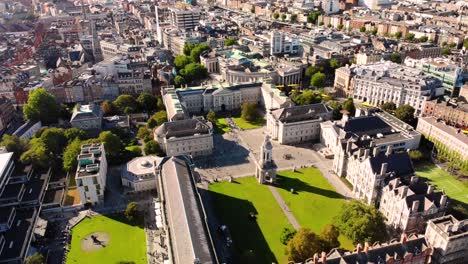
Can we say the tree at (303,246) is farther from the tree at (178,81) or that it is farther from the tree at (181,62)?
the tree at (181,62)

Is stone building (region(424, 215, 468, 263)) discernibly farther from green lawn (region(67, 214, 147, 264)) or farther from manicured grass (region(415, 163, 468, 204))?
green lawn (region(67, 214, 147, 264))

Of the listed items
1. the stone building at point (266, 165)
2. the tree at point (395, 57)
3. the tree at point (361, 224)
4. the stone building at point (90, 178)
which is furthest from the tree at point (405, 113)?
the stone building at point (90, 178)

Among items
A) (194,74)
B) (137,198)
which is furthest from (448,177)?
(194,74)

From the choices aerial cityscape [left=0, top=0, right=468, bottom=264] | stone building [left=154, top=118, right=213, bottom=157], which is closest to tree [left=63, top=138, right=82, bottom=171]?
aerial cityscape [left=0, top=0, right=468, bottom=264]

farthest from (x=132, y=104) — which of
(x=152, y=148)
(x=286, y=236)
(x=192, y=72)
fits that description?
(x=286, y=236)

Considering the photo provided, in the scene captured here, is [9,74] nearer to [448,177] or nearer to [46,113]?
[46,113]

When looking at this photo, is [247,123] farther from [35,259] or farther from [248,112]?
[35,259]

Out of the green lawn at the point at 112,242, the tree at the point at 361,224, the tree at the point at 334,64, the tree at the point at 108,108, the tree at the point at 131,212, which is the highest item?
the tree at the point at 334,64
